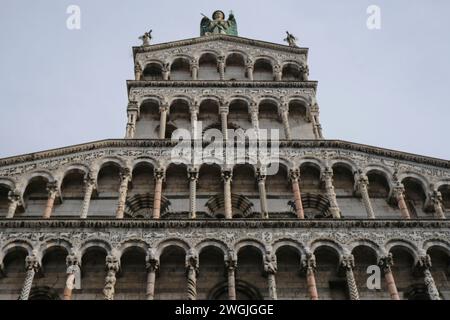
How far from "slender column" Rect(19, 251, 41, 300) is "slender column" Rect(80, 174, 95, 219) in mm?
1810

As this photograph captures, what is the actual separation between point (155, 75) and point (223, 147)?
20.3 feet

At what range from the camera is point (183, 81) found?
24984 millimetres

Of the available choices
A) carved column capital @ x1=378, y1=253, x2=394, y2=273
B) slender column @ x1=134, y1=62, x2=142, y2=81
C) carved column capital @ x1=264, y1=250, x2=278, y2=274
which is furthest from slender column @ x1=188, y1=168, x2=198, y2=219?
slender column @ x1=134, y1=62, x2=142, y2=81

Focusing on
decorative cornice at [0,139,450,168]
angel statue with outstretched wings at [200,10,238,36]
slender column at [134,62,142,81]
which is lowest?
decorative cornice at [0,139,450,168]

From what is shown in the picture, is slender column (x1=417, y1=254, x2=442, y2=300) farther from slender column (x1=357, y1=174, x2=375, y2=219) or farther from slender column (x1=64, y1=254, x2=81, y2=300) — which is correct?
slender column (x1=64, y1=254, x2=81, y2=300)

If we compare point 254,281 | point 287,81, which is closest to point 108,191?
point 254,281

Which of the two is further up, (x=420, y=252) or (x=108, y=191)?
(x=108, y=191)

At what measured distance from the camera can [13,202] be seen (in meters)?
19.7

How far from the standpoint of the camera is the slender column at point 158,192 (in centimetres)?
1963

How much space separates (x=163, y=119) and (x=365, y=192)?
280 inches

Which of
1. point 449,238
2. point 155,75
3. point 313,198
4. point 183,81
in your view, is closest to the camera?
point 449,238

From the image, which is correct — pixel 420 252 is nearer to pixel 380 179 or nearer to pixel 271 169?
pixel 380 179

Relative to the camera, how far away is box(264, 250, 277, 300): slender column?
17.6 meters

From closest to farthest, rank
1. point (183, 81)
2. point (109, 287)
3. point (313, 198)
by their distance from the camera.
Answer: point (109, 287), point (313, 198), point (183, 81)
